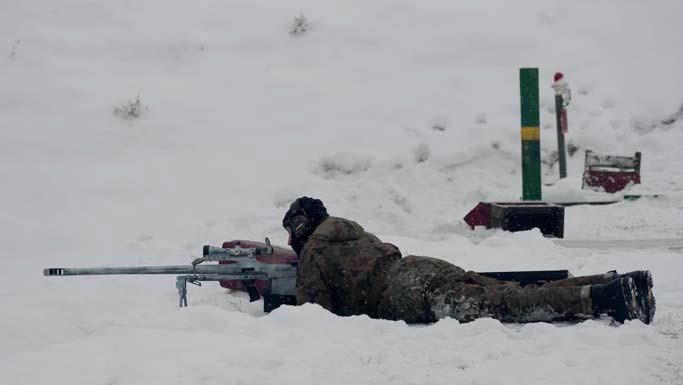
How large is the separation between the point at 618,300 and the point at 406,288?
1.29m

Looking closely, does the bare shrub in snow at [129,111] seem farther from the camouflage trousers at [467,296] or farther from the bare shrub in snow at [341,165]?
the camouflage trousers at [467,296]

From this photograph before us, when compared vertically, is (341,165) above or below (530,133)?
below

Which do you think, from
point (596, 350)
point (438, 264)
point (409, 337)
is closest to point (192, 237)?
point (438, 264)

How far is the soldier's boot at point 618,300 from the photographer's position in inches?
179

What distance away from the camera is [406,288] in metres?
5.21

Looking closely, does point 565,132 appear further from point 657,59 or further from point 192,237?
point 192,237

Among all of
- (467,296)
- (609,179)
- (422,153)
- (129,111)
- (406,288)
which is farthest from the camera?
(422,153)

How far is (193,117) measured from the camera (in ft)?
45.0

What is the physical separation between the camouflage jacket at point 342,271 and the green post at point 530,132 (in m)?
5.33

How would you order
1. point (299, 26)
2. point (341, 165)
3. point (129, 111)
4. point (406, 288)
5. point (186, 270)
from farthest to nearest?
point (299, 26), point (129, 111), point (341, 165), point (186, 270), point (406, 288)

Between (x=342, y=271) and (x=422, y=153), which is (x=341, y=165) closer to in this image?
(x=422, y=153)

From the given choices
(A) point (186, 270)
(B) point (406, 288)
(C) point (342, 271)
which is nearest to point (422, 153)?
(A) point (186, 270)

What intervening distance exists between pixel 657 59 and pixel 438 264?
13809mm

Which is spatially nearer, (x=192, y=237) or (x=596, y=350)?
(x=596, y=350)
